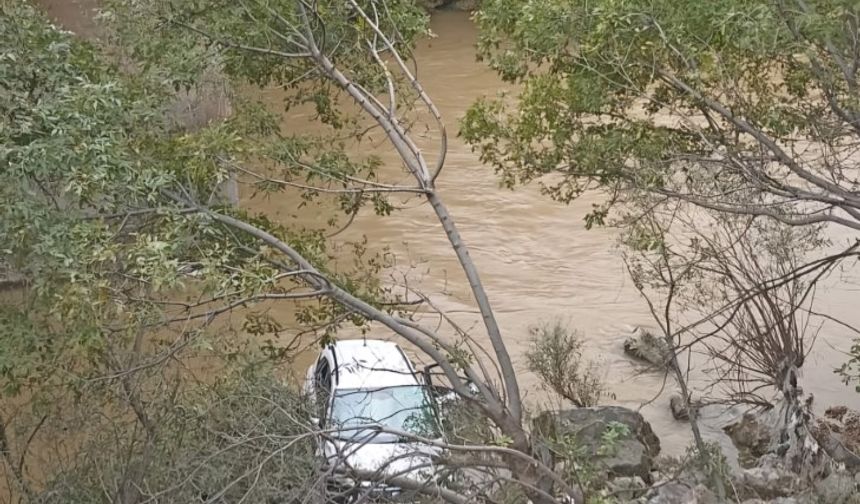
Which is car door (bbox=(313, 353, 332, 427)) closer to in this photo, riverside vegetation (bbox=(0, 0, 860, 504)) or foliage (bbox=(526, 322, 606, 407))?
riverside vegetation (bbox=(0, 0, 860, 504))

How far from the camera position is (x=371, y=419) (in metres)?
6.65

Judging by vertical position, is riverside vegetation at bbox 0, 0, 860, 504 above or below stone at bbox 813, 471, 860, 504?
above

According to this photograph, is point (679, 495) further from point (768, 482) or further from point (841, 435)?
point (841, 435)

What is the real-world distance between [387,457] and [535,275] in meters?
8.47

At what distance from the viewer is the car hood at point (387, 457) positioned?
6223mm

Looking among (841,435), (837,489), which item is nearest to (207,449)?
(837,489)

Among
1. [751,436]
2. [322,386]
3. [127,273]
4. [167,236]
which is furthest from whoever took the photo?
[751,436]

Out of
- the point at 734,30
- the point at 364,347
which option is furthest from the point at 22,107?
the point at 364,347

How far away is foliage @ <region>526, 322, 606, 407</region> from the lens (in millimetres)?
11875

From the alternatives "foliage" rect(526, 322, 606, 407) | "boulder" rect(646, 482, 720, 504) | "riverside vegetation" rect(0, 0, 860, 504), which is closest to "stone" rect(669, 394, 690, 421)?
"foliage" rect(526, 322, 606, 407)

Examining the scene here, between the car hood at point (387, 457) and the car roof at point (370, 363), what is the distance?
890 mm

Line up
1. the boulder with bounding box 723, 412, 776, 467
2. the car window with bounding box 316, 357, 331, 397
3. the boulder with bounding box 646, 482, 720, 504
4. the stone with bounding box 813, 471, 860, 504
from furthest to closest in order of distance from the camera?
the boulder with bounding box 723, 412, 776, 467 < the car window with bounding box 316, 357, 331, 397 < the stone with bounding box 813, 471, 860, 504 < the boulder with bounding box 646, 482, 720, 504

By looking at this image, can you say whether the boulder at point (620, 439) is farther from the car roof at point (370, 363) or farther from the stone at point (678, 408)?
the car roof at point (370, 363)

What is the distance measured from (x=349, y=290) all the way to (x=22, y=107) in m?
2.95
